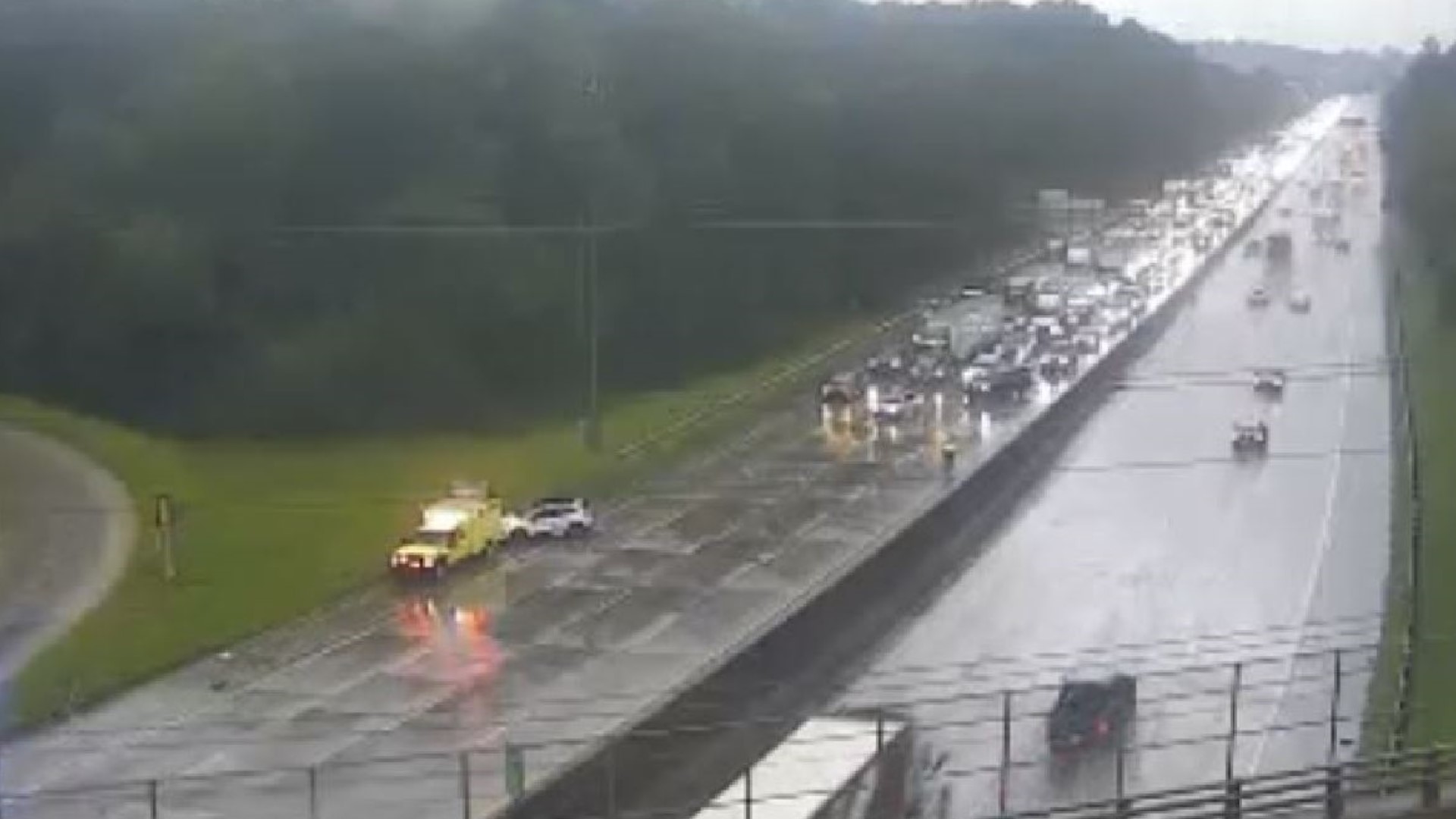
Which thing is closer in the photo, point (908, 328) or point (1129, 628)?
point (1129, 628)

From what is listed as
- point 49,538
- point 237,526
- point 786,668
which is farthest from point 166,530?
point 786,668

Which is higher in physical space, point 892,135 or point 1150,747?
point 892,135

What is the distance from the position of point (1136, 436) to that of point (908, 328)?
228cm

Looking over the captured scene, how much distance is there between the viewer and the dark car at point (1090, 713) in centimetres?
675

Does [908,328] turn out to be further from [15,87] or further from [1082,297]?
[15,87]

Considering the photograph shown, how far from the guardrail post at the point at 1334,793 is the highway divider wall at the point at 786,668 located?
143cm

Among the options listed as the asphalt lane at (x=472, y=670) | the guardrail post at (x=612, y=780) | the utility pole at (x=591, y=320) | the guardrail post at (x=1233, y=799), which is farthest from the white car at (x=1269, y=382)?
the guardrail post at (x=1233, y=799)

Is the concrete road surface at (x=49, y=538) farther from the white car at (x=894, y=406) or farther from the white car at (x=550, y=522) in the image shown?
the white car at (x=894, y=406)

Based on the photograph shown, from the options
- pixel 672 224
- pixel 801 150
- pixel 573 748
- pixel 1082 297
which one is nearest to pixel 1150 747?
pixel 573 748

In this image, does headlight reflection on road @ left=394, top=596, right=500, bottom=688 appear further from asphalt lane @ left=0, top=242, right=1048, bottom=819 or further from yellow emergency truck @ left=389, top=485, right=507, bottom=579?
yellow emergency truck @ left=389, top=485, right=507, bottom=579

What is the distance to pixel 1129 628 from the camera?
8773mm

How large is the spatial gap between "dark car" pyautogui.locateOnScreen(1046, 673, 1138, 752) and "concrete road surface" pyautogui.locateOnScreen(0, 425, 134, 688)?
3533 mm

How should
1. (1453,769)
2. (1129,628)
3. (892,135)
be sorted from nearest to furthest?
(1453,769)
(1129,628)
(892,135)

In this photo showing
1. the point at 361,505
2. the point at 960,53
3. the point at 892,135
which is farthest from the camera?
the point at 892,135
